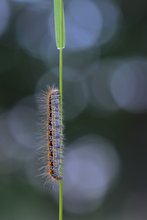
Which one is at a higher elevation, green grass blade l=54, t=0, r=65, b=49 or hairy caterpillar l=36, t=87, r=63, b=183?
green grass blade l=54, t=0, r=65, b=49

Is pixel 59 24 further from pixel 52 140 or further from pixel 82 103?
pixel 82 103

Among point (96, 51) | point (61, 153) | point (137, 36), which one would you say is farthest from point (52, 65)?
point (61, 153)

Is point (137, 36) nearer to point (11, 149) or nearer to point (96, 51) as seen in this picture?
point (96, 51)

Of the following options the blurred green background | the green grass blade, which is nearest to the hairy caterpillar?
the green grass blade

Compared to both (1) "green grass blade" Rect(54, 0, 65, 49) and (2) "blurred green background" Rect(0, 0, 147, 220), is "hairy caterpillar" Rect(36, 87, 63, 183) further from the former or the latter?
(2) "blurred green background" Rect(0, 0, 147, 220)

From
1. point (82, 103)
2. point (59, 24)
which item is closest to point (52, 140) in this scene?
point (59, 24)

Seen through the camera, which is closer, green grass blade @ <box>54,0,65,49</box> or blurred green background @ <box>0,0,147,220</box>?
green grass blade @ <box>54,0,65,49</box>
